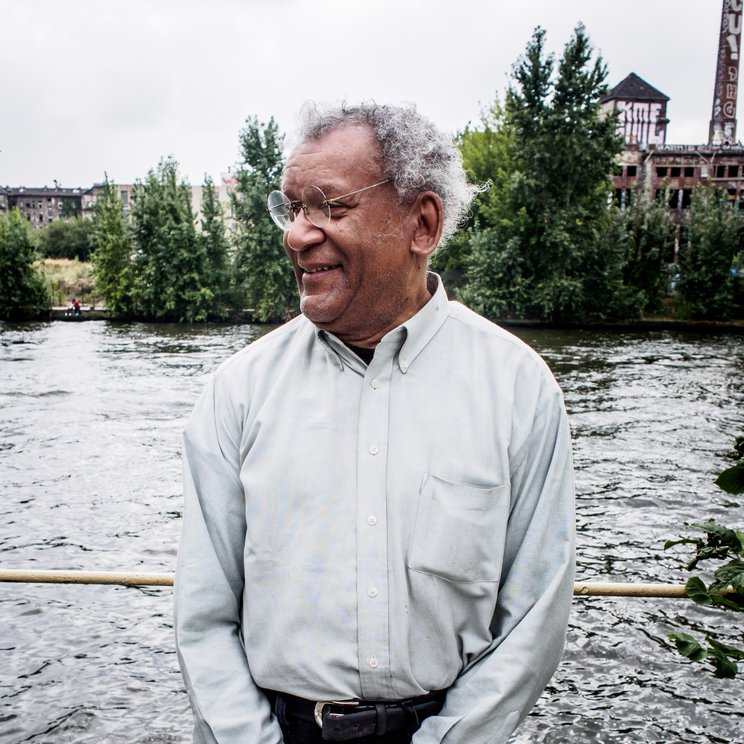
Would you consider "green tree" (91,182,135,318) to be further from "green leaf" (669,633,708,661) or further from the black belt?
the black belt

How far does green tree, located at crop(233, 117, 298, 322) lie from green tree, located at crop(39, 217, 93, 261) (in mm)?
45356

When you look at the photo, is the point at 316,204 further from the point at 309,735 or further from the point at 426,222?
the point at 309,735

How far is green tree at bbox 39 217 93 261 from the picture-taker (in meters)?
86.9

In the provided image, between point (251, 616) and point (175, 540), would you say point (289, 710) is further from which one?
point (175, 540)

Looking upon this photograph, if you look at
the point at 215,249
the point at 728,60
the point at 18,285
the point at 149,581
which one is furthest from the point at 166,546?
the point at 728,60

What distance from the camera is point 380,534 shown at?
1.88 m

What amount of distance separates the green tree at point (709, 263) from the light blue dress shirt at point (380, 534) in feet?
137

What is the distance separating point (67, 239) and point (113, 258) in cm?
A: 4297

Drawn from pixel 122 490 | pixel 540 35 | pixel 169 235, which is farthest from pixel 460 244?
pixel 122 490

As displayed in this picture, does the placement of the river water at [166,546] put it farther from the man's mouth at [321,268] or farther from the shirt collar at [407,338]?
the man's mouth at [321,268]

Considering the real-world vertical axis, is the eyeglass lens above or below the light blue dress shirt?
above

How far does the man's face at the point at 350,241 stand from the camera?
198 centimetres

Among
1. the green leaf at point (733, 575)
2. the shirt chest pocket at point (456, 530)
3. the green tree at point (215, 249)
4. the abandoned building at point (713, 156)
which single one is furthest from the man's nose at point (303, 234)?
the abandoned building at point (713, 156)

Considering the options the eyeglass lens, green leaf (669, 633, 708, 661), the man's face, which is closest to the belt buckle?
the man's face
